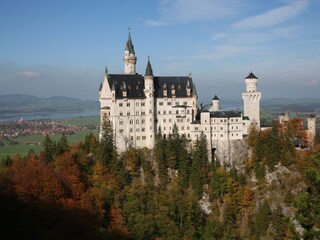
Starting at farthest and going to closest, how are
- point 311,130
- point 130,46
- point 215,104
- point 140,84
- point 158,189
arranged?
point 130,46, point 215,104, point 311,130, point 140,84, point 158,189

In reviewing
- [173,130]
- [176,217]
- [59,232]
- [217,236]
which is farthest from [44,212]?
[173,130]

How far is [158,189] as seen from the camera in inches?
2749

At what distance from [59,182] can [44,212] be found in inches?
320

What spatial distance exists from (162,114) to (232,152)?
1465cm

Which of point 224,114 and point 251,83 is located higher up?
point 251,83

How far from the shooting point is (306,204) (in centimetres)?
2753

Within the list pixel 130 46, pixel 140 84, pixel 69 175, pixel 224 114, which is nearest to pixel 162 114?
pixel 140 84

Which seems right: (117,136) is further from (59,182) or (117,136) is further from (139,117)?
(59,182)

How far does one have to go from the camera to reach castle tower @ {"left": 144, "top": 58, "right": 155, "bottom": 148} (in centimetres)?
7700

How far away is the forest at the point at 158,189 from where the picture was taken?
52750mm

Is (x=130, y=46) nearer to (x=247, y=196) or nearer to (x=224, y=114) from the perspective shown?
(x=224, y=114)

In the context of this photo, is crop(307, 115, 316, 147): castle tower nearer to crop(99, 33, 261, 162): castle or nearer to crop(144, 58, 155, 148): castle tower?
crop(99, 33, 261, 162): castle

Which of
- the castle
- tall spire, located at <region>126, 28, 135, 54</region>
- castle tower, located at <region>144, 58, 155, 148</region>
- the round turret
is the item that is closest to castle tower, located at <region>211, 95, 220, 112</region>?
the castle

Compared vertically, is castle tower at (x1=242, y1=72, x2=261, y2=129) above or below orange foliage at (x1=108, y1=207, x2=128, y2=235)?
above
